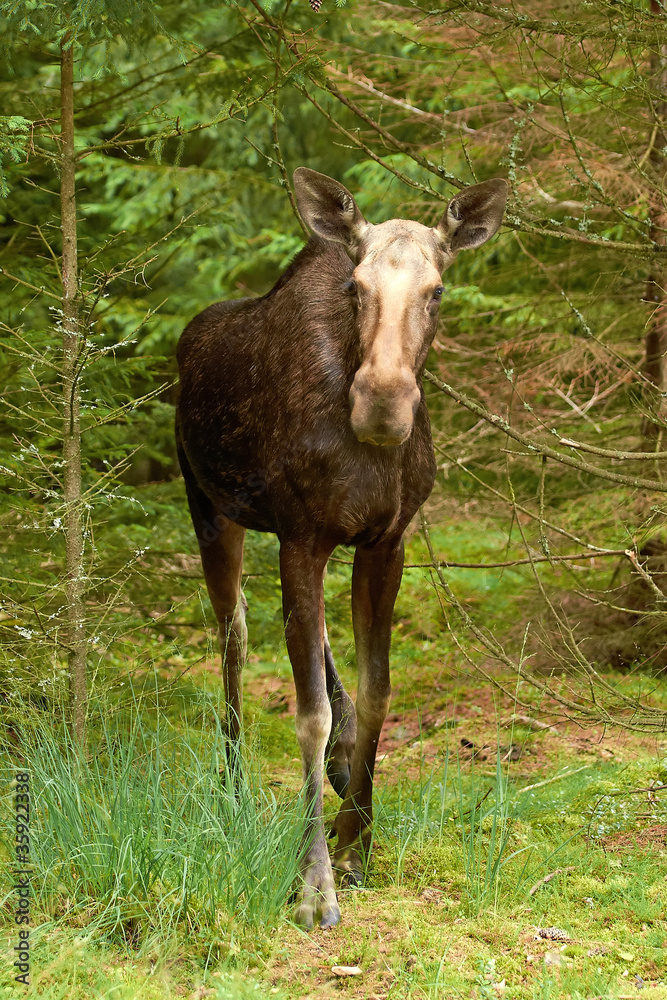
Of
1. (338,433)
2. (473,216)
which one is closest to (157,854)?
(338,433)

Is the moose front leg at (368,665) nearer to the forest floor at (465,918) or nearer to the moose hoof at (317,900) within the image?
the forest floor at (465,918)

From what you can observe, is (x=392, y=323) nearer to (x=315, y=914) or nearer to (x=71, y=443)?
(x=71, y=443)

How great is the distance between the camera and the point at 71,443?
5625 millimetres

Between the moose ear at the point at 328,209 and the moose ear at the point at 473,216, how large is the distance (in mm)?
437

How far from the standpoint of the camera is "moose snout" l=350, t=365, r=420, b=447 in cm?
421

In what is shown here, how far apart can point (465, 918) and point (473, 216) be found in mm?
3481

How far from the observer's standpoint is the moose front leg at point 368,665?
539 cm

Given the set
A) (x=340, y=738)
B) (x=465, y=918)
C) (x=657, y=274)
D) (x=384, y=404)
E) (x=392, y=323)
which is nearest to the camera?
(x=384, y=404)

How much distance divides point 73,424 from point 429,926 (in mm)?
3235

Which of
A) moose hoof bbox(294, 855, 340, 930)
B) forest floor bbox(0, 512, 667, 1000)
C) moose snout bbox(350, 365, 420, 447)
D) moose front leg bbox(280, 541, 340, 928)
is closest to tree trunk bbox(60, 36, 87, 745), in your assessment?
forest floor bbox(0, 512, 667, 1000)

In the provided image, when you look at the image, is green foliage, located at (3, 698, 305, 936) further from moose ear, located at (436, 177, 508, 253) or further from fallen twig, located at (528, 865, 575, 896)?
moose ear, located at (436, 177, 508, 253)

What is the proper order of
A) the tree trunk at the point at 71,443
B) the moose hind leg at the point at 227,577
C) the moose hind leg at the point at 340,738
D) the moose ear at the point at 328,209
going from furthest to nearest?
1. the moose hind leg at the point at 227,577
2. the moose hind leg at the point at 340,738
3. the tree trunk at the point at 71,443
4. the moose ear at the point at 328,209

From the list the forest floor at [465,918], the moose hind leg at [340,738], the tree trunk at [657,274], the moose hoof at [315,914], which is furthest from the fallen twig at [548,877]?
the tree trunk at [657,274]

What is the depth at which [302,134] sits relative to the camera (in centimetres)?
1508
